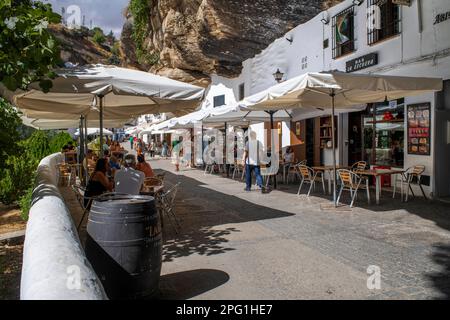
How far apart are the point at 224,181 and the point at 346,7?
23.3ft

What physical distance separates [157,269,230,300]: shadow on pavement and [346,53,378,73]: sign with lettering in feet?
30.4

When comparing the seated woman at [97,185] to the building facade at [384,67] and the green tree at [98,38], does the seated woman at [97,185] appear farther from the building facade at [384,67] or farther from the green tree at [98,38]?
the green tree at [98,38]

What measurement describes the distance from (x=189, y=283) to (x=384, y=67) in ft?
30.6

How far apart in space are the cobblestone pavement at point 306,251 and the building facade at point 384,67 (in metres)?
1.85

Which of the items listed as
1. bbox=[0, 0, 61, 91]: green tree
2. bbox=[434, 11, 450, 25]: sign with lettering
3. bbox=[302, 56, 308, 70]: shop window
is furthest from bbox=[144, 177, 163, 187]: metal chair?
bbox=[302, 56, 308, 70]: shop window

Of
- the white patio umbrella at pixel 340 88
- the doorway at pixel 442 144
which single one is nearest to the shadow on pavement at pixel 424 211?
the doorway at pixel 442 144

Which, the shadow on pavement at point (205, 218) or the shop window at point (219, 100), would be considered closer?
the shadow on pavement at point (205, 218)

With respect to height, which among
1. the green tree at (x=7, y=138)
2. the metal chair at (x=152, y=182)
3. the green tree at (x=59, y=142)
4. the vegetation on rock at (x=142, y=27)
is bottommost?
the metal chair at (x=152, y=182)

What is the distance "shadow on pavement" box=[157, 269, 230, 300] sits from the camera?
430 cm

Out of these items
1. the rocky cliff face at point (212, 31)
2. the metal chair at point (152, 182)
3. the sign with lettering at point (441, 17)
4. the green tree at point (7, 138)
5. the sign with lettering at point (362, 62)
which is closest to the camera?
the green tree at point (7, 138)

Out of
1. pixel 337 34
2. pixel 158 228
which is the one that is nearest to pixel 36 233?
pixel 158 228

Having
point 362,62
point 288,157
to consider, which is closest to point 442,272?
point 362,62

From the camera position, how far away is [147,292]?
13.2 ft

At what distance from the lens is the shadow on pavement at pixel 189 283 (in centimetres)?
430
